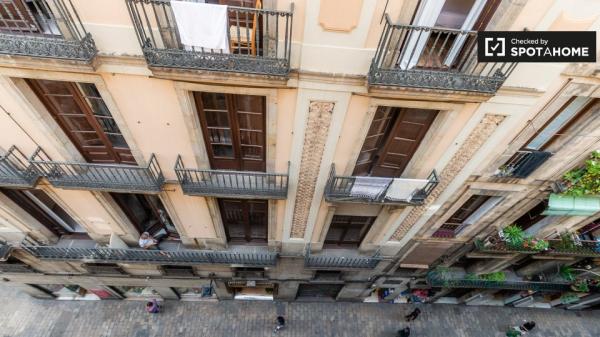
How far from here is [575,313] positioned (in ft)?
68.5

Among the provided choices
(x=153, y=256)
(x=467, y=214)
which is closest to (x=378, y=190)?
(x=467, y=214)

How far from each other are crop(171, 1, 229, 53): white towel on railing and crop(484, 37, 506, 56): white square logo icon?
5436 millimetres

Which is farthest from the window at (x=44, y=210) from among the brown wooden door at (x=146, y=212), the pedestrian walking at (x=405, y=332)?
the pedestrian walking at (x=405, y=332)

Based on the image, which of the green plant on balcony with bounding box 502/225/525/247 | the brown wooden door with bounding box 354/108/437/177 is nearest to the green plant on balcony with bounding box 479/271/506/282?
the green plant on balcony with bounding box 502/225/525/247

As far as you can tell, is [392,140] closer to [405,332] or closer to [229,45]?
[229,45]

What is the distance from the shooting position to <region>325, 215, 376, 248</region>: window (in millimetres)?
13109

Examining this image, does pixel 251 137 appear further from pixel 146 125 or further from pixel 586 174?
pixel 586 174

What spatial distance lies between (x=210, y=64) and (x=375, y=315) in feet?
59.7

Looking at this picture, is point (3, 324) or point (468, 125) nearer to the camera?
point (468, 125)

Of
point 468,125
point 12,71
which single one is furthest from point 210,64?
point 468,125

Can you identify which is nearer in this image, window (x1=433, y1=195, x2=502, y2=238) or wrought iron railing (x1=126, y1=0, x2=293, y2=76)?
wrought iron railing (x1=126, y1=0, x2=293, y2=76)

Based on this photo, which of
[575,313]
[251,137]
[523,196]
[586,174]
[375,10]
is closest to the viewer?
[375,10]

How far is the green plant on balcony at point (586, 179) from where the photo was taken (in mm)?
9609

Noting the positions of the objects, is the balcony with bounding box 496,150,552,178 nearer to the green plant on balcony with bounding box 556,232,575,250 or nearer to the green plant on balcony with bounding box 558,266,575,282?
the green plant on balcony with bounding box 556,232,575,250
